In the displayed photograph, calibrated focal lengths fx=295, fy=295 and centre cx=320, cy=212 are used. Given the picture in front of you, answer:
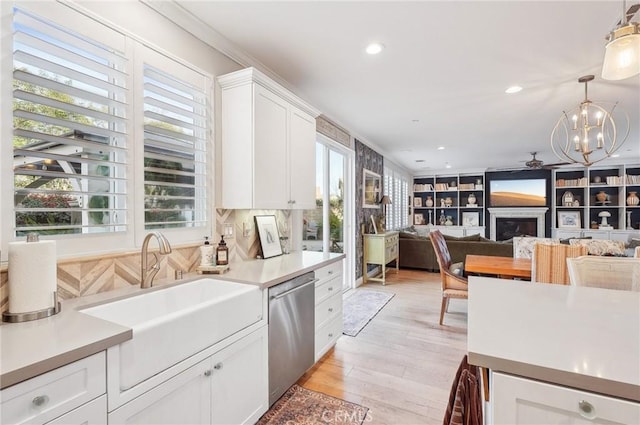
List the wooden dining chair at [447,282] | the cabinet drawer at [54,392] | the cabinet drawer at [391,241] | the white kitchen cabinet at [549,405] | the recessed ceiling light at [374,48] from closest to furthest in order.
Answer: the white kitchen cabinet at [549,405] < the cabinet drawer at [54,392] < the recessed ceiling light at [374,48] < the wooden dining chair at [447,282] < the cabinet drawer at [391,241]

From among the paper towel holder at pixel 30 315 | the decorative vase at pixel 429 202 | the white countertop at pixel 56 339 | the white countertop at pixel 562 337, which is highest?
the decorative vase at pixel 429 202

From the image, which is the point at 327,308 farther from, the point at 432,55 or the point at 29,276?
the point at 432,55

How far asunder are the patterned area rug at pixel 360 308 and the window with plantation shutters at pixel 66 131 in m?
2.58

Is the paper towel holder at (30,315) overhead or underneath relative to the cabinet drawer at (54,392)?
Result: overhead

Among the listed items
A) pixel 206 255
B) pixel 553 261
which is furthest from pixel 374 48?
pixel 553 261

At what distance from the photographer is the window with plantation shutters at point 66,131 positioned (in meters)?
1.30

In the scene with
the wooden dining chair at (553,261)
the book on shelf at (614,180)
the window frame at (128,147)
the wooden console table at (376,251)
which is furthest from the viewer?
the book on shelf at (614,180)

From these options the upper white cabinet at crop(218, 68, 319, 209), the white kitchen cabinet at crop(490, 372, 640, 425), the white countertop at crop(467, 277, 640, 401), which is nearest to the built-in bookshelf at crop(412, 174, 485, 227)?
the upper white cabinet at crop(218, 68, 319, 209)

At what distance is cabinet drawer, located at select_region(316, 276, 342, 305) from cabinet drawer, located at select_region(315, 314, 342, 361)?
0.83ft

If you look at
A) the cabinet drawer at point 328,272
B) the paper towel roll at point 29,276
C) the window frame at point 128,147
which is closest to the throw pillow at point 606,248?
the cabinet drawer at point 328,272

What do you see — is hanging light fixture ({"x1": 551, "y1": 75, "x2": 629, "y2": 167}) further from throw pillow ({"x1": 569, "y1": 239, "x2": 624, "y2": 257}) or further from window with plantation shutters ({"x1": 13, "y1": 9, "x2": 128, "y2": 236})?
window with plantation shutters ({"x1": 13, "y1": 9, "x2": 128, "y2": 236})

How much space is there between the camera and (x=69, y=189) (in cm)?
147

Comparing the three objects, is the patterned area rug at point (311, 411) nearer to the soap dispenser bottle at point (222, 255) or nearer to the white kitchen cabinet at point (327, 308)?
the white kitchen cabinet at point (327, 308)

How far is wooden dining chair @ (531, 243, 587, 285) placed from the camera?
262 centimetres
